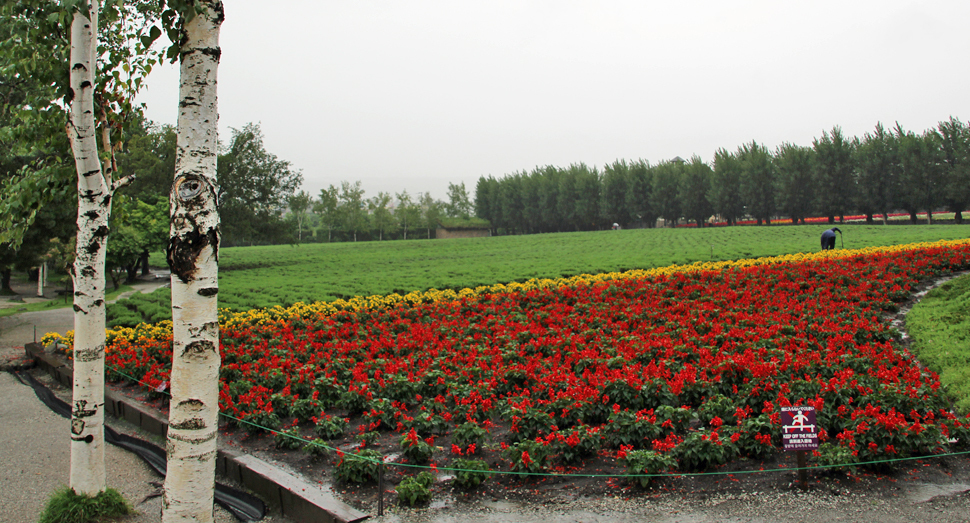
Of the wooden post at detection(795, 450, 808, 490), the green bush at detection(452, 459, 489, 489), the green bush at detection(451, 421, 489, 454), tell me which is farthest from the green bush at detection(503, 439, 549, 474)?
the wooden post at detection(795, 450, 808, 490)

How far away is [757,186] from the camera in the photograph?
67312 mm

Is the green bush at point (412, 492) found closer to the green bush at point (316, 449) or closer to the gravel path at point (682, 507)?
the gravel path at point (682, 507)

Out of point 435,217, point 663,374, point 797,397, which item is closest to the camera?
point 797,397

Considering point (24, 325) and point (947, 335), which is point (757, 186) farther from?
point (24, 325)

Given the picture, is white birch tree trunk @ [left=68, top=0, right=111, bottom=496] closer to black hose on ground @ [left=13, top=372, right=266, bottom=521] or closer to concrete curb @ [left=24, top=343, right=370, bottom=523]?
black hose on ground @ [left=13, top=372, right=266, bottom=521]

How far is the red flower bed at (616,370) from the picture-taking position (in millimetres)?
5555

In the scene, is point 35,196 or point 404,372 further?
point 404,372

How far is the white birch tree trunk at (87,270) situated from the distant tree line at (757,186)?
6313 cm

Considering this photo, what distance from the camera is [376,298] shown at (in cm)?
1572

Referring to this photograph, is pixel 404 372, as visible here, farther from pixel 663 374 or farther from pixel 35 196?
pixel 35 196

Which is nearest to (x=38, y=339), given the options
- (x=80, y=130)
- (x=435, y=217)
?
(x=80, y=130)

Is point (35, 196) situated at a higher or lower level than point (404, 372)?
higher

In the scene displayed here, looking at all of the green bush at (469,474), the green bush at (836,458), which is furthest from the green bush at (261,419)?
the green bush at (836,458)

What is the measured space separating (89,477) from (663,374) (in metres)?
5.85
